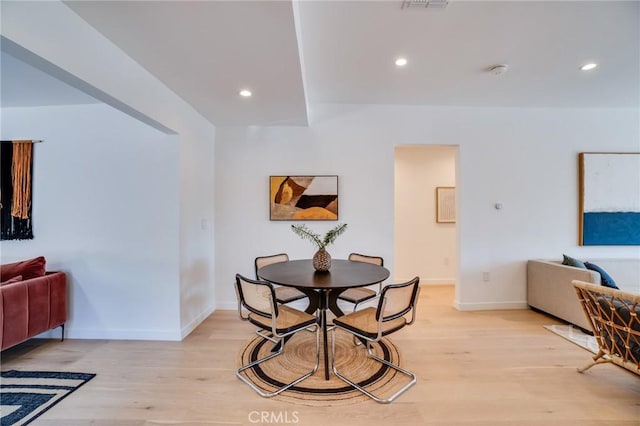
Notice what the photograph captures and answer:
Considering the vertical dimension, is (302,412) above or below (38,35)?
below

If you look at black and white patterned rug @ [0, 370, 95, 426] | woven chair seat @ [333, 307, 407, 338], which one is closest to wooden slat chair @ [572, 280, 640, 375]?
woven chair seat @ [333, 307, 407, 338]

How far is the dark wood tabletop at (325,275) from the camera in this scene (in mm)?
2100

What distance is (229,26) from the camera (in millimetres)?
1692

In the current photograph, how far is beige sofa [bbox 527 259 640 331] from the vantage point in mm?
3057

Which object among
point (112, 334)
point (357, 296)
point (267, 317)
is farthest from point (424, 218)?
point (112, 334)

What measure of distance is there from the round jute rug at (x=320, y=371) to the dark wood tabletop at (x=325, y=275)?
74 centimetres

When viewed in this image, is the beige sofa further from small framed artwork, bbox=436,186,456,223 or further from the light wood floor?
small framed artwork, bbox=436,186,456,223

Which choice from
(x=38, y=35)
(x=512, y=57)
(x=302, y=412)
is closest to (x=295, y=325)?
(x=302, y=412)

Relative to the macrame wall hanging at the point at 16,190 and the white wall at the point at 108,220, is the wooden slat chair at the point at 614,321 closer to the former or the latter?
the white wall at the point at 108,220

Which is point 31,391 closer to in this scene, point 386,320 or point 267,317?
point 267,317

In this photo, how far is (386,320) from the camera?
202cm

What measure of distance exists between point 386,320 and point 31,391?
8.66 ft

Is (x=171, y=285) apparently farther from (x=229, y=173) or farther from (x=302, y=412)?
(x=302, y=412)

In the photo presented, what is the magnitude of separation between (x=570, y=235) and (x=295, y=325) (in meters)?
4.05
